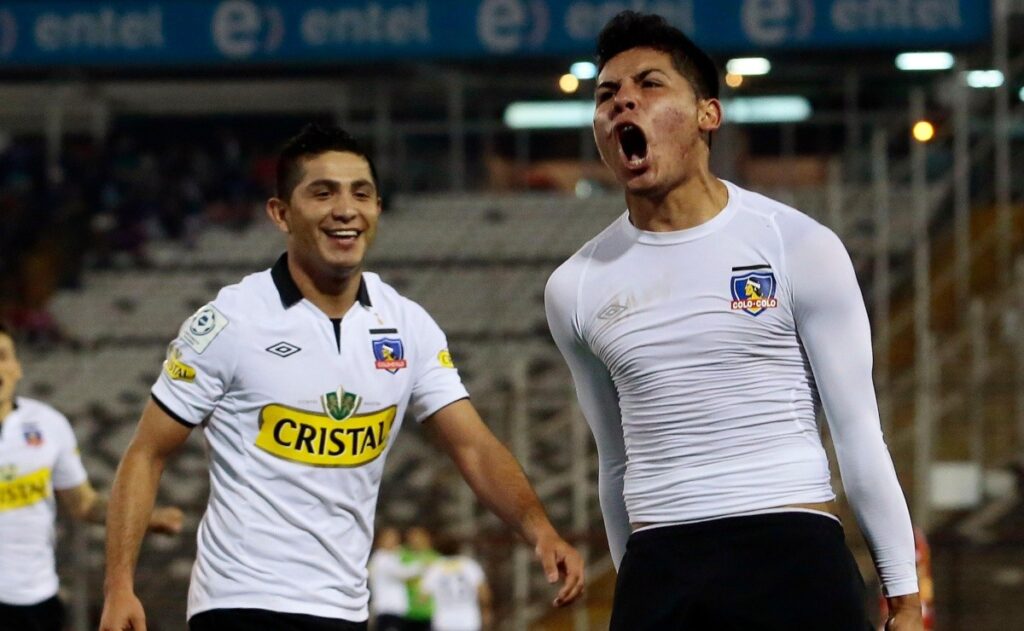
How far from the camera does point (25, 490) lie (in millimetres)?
8797

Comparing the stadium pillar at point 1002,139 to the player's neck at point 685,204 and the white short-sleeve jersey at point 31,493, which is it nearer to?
the white short-sleeve jersey at point 31,493

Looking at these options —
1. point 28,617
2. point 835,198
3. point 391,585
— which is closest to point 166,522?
point 28,617

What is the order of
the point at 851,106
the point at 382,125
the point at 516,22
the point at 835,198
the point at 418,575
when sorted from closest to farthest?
1. the point at 418,575
2. the point at 835,198
3. the point at 516,22
4. the point at 851,106
5. the point at 382,125

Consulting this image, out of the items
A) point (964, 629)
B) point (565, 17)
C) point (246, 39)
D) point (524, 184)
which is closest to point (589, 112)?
point (524, 184)

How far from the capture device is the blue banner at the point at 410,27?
2189 cm

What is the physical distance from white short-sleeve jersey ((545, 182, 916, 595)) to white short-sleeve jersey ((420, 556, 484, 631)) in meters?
11.8

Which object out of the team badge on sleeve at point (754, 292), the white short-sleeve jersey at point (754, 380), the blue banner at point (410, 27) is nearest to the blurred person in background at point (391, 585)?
the blue banner at point (410, 27)

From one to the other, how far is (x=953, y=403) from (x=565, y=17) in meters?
7.50

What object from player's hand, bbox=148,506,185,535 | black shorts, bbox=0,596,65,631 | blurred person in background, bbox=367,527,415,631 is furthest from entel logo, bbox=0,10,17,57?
player's hand, bbox=148,506,185,535

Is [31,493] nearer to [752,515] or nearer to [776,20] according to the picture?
[752,515]

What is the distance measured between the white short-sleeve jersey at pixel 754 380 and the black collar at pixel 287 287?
5.32 ft

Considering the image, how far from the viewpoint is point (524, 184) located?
24.8 metres

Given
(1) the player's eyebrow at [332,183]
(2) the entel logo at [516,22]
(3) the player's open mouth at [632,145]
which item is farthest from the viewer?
(2) the entel logo at [516,22]

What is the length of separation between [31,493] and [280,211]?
12.3 feet
